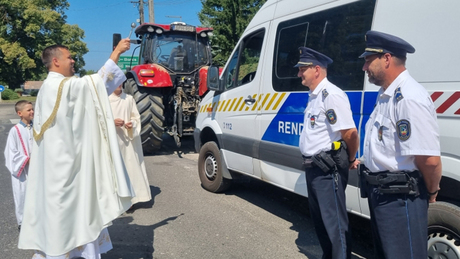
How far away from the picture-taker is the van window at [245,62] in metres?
4.79

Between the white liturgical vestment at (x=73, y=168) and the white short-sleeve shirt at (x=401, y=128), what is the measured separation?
185 cm

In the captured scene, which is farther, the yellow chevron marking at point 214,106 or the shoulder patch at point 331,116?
the yellow chevron marking at point 214,106

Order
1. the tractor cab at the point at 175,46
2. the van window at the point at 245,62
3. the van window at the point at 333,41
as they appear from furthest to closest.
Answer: the tractor cab at the point at 175,46 → the van window at the point at 245,62 → the van window at the point at 333,41

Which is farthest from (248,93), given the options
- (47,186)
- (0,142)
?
(0,142)

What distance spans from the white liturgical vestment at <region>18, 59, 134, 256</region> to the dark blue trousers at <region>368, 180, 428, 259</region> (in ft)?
6.09

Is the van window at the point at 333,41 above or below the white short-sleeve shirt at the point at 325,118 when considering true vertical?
above

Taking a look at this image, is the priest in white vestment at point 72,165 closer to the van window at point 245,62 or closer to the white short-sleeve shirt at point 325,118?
the white short-sleeve shirt at point 325,118

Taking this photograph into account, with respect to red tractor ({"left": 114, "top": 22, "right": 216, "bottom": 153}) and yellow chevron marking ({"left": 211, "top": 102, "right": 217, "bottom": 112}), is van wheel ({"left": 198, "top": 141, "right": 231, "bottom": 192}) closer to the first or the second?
yellow chevron marking ({"left": 211, "top": 102, "right": 217, "bottom": 112})

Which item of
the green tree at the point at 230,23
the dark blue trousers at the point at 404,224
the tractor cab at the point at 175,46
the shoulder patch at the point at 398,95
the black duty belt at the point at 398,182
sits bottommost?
the dark blue trousers at the point at 404,224

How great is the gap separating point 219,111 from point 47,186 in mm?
2940

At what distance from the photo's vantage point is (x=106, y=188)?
2.95m

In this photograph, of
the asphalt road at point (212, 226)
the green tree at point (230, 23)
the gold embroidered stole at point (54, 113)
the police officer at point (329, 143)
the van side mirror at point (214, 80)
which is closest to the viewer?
the gold embroidered stole at point (54, 113)

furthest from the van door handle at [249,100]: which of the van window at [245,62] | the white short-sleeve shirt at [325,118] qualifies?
the white short-sleeve shirt at [325,118]

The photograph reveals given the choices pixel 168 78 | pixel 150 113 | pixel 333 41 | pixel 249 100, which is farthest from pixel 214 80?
pixel 168 78
